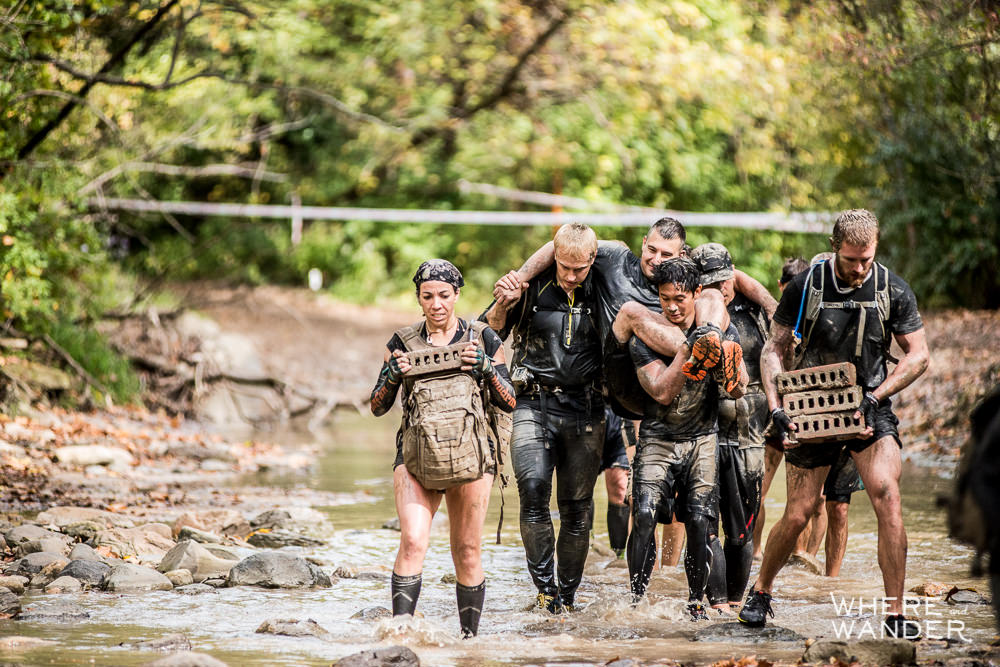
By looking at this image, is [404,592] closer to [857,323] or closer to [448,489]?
[448,489]

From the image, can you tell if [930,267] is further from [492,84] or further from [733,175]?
[492,84]

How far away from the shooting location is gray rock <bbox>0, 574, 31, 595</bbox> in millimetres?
7082

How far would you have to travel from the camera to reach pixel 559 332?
23.0 feet

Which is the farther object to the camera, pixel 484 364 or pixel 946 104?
pixel 946 104

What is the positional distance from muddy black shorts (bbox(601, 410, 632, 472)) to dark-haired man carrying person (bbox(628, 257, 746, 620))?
1892 mm

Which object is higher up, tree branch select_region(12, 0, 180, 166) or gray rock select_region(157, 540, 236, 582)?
tree branch select_region(12, 0, 180, 166)

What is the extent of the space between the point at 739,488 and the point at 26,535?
4.80 m

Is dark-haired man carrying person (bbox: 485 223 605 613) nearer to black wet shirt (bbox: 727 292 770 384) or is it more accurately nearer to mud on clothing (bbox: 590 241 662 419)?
mud on clothing (bbox: 590 241 662 419)

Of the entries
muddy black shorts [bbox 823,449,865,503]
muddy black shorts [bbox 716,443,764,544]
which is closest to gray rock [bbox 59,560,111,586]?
muddy black shorts [bbox 716,443,764,544]

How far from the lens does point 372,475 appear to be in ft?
41.3

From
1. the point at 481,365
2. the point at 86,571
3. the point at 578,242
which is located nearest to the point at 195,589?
the point at 86,571

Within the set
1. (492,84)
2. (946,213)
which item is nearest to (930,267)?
(946,213)

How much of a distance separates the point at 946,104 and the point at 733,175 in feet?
35.5

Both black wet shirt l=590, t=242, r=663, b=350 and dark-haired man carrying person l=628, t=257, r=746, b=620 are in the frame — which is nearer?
dark-haired man carrying person l=628, t=257, r=746, b=620
